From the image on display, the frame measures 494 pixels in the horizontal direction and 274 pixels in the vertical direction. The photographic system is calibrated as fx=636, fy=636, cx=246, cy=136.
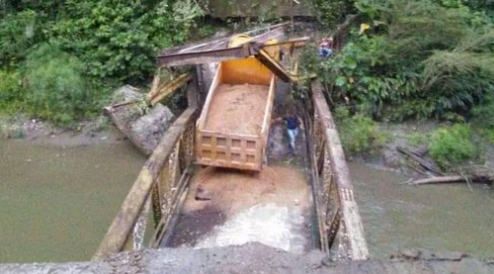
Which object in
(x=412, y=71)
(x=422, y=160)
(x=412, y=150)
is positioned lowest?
(x=422, y=160)

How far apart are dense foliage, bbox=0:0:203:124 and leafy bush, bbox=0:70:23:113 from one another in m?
0.02

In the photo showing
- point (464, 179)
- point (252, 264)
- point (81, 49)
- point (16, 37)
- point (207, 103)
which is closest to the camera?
point (252, 264)

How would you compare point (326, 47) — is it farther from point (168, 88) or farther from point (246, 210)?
point (246, 210)

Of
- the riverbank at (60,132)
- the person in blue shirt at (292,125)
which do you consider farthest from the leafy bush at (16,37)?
the person in blue shirt at (292,125)

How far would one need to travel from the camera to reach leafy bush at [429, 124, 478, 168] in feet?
36.0

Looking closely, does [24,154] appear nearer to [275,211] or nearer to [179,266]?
[275,211]

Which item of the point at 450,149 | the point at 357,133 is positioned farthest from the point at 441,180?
the point at 357,133

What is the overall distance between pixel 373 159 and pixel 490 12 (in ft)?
14.7

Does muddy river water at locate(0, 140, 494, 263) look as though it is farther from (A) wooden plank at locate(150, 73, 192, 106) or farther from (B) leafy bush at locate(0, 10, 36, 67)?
(B) leafy bush at locate(0, 10, 36, 67)

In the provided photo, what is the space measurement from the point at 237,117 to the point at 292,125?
1741 millimetres

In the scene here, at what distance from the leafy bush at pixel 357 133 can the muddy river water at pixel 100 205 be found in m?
0.35

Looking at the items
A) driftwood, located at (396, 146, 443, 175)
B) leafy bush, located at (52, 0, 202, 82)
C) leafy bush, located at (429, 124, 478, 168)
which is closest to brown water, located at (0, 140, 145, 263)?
leafy bush, located at (52, 0, 202, 82)

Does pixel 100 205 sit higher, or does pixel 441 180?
pixel 100 205

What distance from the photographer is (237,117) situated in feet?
28.2
